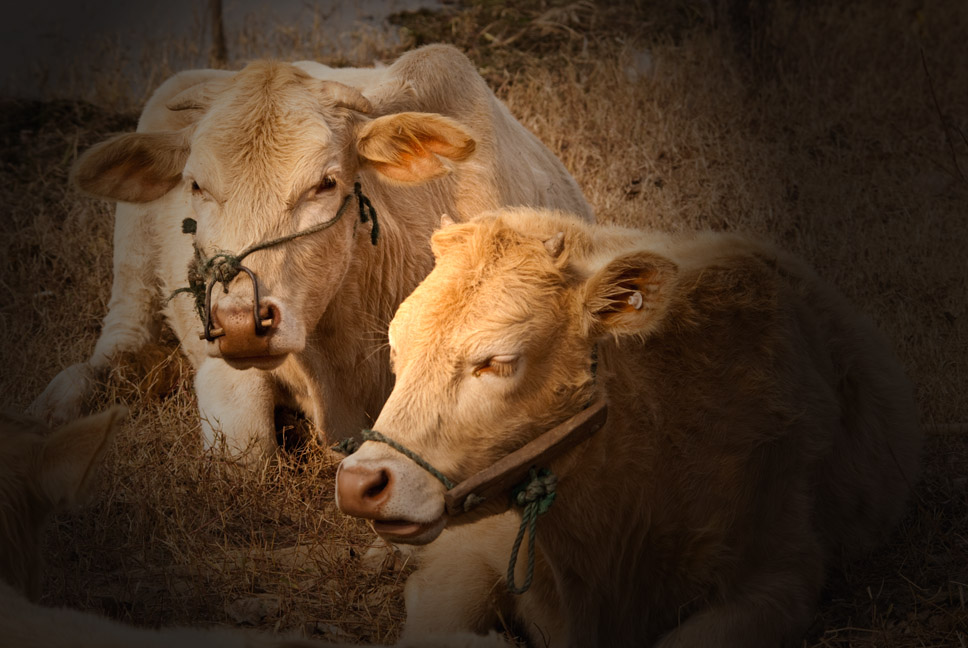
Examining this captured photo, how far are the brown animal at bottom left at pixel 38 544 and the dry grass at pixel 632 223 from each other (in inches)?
29.7

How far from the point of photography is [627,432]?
3.04 meters

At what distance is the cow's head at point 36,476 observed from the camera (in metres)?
2.54

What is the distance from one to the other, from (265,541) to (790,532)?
1939 mm

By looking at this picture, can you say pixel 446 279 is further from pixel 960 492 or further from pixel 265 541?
pixel 960 492

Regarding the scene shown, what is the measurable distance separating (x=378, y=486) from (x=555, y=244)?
875mm

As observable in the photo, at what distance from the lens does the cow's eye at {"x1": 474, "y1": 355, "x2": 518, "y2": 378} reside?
9.20ft

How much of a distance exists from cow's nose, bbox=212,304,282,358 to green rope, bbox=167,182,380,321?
0.43 ft

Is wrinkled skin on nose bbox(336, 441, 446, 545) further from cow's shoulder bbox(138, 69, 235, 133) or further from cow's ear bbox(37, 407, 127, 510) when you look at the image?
cow's shoulder bbox(138, 69, 235, 133)

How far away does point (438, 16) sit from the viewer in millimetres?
10070

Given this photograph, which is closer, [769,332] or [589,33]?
[769,332]

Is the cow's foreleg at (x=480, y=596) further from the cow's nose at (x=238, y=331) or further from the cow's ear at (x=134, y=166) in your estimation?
the cow's ear at (x=134, y=166)

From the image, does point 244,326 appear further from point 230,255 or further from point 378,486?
point 378,486

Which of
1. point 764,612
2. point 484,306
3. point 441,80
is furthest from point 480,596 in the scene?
point 441,80

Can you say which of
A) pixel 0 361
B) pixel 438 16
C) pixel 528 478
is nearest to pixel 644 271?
pixel 528 478
